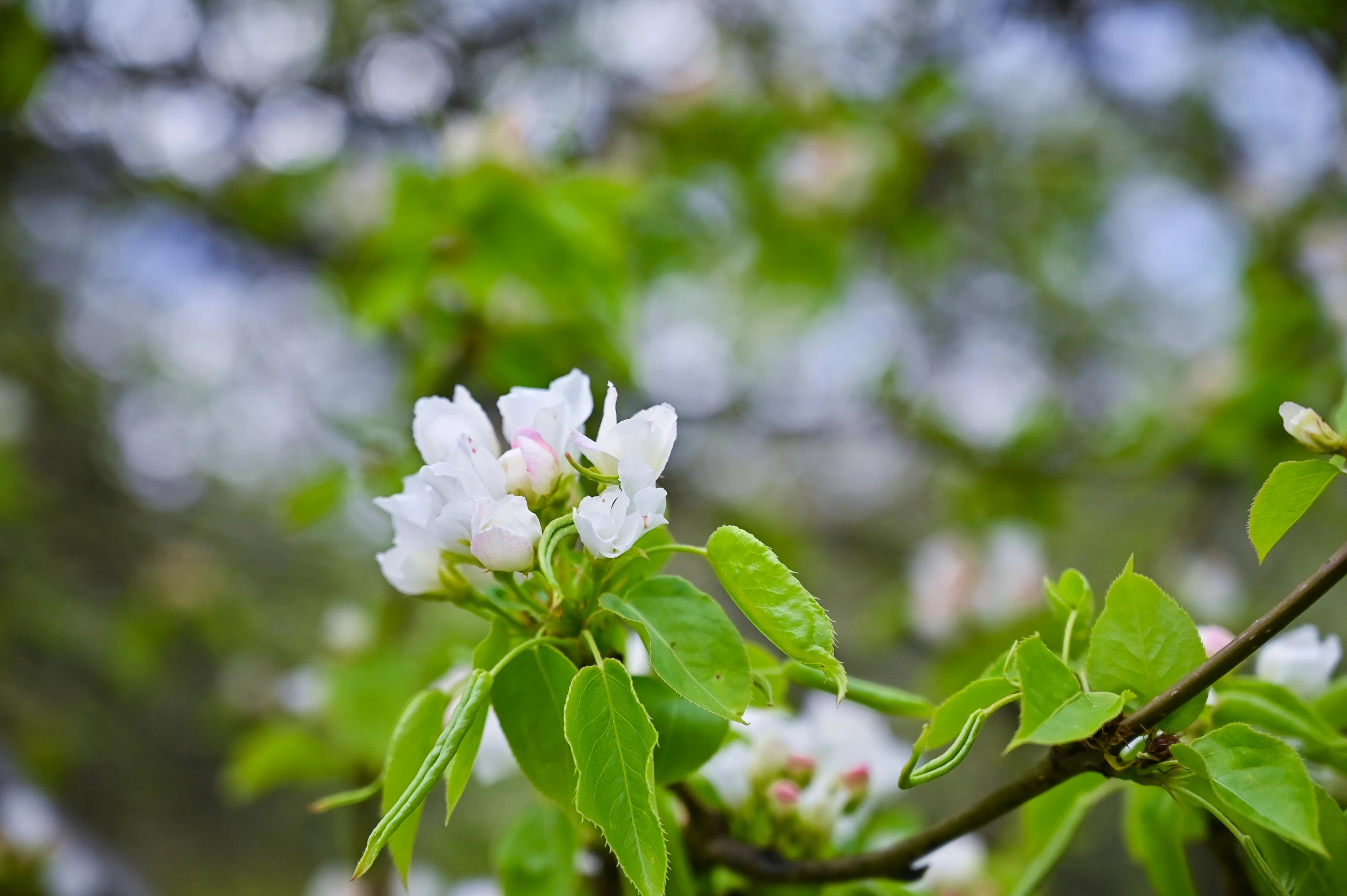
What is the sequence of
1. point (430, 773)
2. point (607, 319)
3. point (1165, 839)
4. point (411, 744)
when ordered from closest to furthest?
point (430, 773), point (411, 744), point (1165, 839), point (607, 319)

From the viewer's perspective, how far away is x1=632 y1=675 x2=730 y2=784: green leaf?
520 millimetres

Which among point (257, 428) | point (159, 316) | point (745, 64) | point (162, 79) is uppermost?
point (745, 64)

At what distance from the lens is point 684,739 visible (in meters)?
0.52

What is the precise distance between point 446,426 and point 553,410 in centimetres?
7

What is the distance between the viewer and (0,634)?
9.37 feet

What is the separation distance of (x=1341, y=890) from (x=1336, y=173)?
216cm

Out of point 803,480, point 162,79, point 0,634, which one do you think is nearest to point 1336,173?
point 803,480

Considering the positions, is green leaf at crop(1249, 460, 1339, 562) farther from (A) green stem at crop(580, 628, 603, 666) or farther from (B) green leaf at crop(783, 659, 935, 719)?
(A) green stem at crop(580, 628, 603, 666)

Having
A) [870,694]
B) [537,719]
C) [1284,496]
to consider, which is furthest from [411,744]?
[1284,496]

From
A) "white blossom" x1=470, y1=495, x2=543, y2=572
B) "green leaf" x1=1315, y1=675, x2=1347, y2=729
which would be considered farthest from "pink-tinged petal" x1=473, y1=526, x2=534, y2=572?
"green leaf" x1=1315, y1=675, x2=1347, y2=729

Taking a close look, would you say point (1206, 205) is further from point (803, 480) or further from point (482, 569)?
point (482, 569)

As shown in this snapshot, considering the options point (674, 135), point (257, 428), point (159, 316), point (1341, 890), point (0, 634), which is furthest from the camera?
point (257, 428)

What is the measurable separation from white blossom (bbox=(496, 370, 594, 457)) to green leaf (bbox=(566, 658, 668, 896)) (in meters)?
0.15

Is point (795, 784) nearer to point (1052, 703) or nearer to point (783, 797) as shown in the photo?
point (783, 797)
